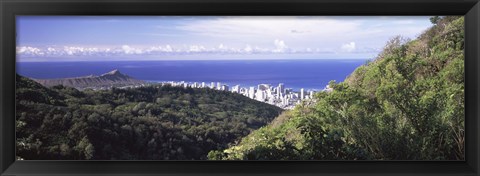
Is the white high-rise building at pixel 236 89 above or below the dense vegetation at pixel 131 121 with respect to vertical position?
above

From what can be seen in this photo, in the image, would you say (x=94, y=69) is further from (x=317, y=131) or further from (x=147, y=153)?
(x=317, y=131)

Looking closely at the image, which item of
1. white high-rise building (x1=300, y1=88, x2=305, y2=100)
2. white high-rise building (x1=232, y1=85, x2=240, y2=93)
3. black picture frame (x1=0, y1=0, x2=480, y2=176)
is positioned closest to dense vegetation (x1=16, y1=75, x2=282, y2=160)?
white high-rise building (x1=232, y1=85, x2=240, y2=93)

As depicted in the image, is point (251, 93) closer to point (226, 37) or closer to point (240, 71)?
point (240, 71)

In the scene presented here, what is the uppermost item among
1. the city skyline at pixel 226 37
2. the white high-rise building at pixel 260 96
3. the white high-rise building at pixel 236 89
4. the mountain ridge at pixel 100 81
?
the city skyline at pixel 226 37

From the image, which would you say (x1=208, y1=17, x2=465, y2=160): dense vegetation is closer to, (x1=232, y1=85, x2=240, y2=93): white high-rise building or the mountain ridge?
(x1=232, y1=85, x2=240, y2=93): white high-rise building

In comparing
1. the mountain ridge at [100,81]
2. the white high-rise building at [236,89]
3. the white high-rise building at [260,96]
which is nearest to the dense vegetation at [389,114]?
the white high-rise building at [260,96]
